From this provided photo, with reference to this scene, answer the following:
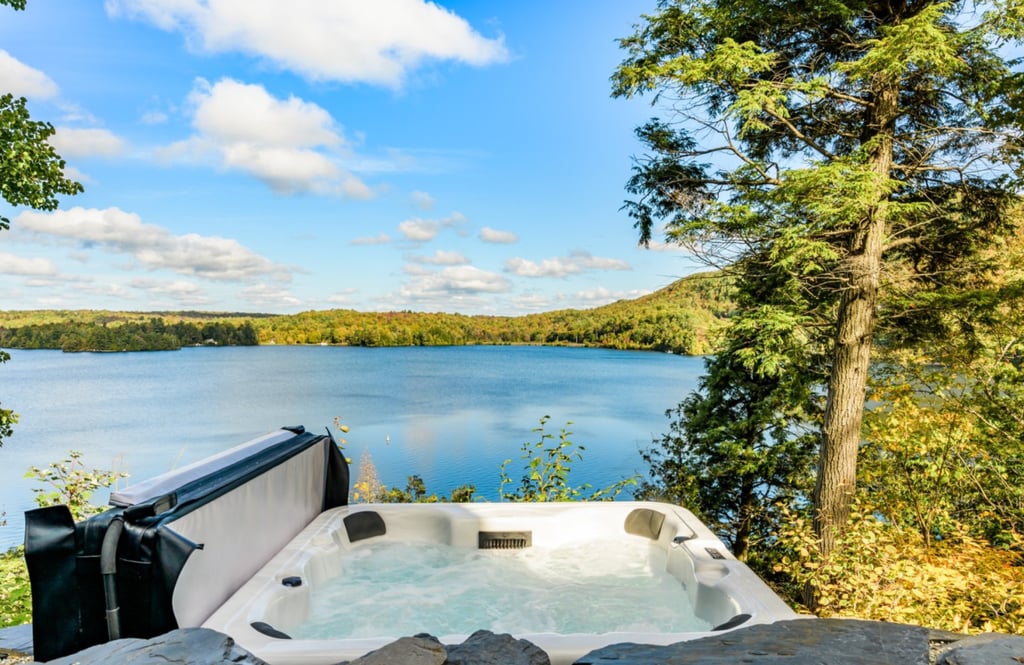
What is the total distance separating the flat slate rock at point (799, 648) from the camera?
4.19 feet

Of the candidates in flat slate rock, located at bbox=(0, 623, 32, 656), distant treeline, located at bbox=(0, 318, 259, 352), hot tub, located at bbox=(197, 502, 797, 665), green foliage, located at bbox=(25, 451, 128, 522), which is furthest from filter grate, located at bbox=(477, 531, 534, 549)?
distant treeline, located at bbox=(0, 318, 259, 352)

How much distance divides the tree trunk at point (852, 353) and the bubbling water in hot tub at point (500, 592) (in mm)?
1741

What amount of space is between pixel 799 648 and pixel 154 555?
185 centimetres

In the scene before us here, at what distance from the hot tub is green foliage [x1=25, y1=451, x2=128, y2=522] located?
1.37 meters

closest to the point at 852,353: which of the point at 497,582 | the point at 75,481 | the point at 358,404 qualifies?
the point at 497,582

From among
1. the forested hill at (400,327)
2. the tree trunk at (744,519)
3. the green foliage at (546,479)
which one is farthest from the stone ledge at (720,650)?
the tree trunk at (744,519)

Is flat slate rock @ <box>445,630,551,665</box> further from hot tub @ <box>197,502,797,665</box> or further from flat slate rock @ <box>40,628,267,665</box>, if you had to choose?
flat slate rock @ <box>40,628,267,665</box>

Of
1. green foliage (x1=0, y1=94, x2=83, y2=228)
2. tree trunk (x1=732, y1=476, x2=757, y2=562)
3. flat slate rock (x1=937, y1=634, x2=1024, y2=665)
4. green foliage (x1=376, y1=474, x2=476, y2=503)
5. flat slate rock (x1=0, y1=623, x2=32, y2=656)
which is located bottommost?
tree trunk (x1=732, y1=476, x2=757, y2=562)

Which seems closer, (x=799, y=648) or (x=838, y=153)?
(x=799, y=648)

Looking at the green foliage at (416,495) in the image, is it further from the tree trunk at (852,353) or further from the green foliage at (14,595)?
the tree trunk at (852,353)

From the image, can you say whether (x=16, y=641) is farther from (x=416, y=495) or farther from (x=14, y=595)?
(x=416, y=495)

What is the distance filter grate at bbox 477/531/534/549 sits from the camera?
3379mm

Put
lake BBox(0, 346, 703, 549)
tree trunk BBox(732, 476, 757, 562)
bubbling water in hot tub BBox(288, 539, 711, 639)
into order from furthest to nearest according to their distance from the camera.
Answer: lake BBox(0, 346, 703, 549)
tree trunk BBox(732, 476, 757, 562)
bubbling water in hot tub BBox(288, 539, 711, 639)

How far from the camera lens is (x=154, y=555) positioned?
5.54ft
